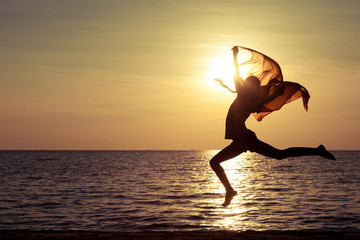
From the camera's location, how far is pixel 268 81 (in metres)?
10.5

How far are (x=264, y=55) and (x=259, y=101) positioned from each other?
1.14 meters

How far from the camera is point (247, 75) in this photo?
34.7 feet

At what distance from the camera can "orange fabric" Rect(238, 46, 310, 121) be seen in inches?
409

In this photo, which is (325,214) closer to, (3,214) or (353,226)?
(353,226)

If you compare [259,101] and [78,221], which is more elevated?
[259,101]

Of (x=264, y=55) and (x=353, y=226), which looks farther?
(x=353, y=226)

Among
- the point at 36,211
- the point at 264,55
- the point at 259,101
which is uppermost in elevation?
the point at 264,55

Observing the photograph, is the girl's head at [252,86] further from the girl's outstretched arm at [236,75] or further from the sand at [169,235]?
the sand at [169,235]

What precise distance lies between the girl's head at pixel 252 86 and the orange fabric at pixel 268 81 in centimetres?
19

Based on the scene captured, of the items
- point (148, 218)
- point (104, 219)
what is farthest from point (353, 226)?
point (104, 219)

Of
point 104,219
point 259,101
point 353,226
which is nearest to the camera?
point 259,101

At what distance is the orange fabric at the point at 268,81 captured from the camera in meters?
10.4

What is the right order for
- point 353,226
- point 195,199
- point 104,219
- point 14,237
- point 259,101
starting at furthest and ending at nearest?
point 195,199
point 104,219
point 353,226
point 14,237
point 259,101

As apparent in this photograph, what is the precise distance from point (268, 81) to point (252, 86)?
531mm
